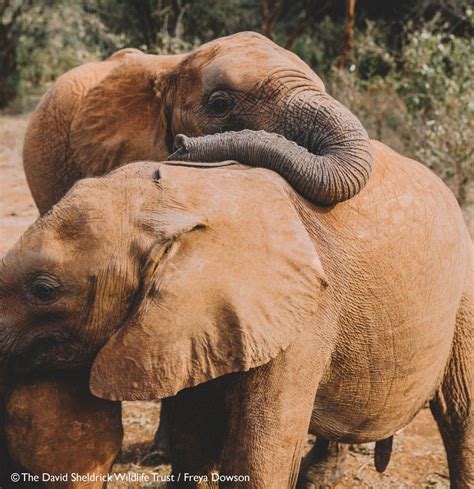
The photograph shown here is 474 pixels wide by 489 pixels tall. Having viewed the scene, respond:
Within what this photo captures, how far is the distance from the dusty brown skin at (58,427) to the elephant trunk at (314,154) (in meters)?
0.73

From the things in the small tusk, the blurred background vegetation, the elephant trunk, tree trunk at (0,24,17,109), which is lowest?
tree trunk at (0,24,17,109)

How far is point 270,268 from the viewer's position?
7.01 feet

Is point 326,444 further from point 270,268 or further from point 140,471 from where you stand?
point 270,268

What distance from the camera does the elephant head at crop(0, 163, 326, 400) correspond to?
2084mm

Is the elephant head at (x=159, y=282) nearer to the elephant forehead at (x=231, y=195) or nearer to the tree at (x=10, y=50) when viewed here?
the elephant forehead at (x=231, y=195)

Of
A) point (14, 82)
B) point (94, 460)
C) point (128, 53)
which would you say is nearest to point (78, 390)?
point (94, 460)

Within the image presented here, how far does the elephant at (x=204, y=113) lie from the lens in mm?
2344

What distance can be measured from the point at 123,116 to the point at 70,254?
167 centimetres

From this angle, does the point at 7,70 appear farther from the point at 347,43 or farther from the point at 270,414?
the point at 270,414

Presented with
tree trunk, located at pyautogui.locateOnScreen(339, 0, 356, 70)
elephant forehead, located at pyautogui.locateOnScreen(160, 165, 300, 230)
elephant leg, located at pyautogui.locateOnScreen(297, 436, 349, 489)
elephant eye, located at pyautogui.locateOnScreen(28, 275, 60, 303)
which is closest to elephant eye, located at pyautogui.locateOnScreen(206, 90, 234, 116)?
elephant forehead, located at pyautogui.locateOnScreen(160, 165, 300, 230)

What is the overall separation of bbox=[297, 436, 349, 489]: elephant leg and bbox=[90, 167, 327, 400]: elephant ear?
1668 millimetres

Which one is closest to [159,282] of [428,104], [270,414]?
[270,414]

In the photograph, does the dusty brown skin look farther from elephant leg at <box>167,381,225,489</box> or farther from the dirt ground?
the dirt ground

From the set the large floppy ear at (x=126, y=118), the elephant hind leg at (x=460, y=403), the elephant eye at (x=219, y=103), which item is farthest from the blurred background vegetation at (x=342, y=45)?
the elephant hind leg at (x=460, y=403)
